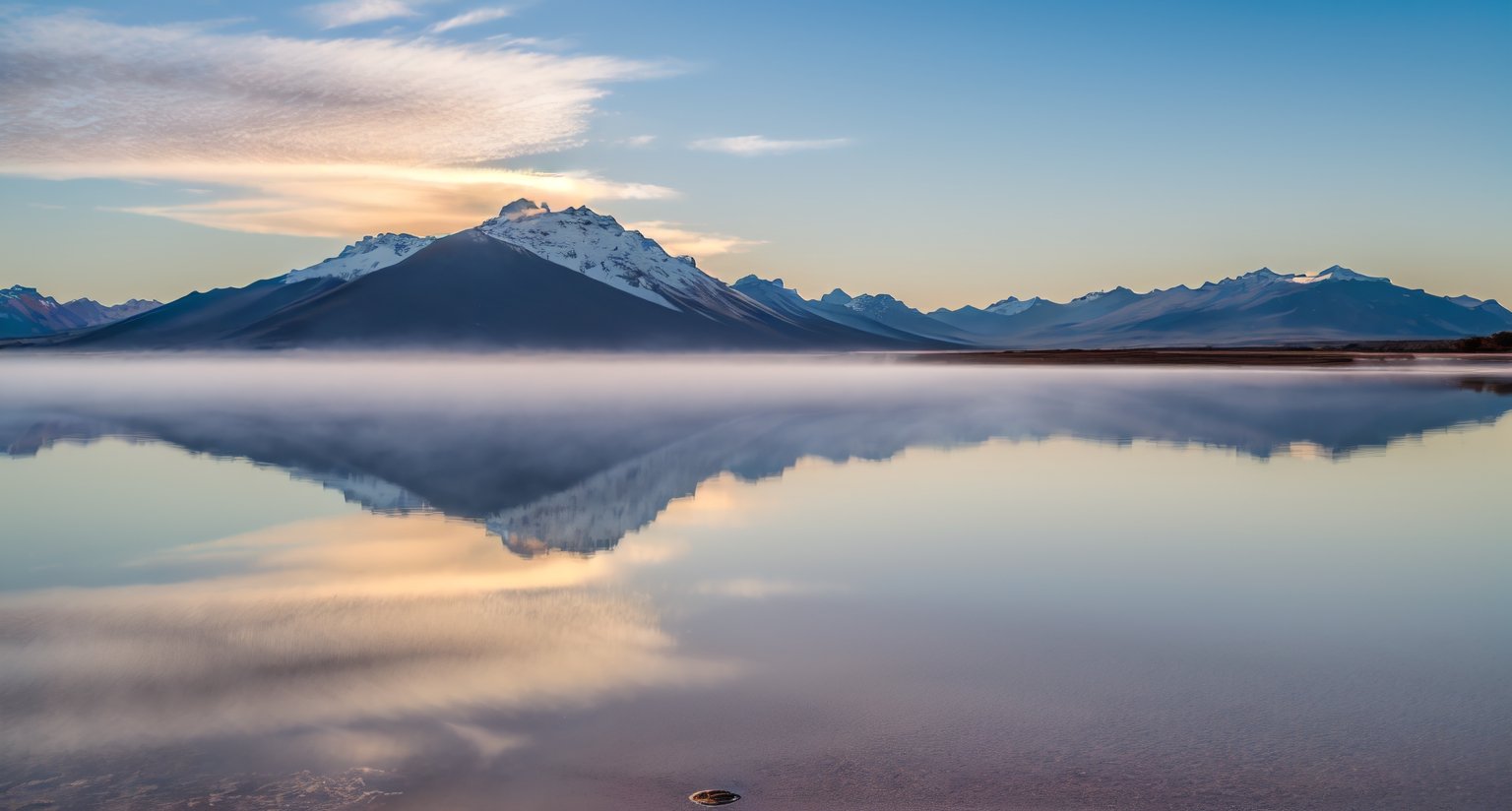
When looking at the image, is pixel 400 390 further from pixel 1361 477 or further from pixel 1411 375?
pixel 1411 375

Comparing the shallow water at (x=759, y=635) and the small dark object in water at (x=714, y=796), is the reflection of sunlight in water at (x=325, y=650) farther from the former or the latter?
the small dark object in water at (x=714, y=796)

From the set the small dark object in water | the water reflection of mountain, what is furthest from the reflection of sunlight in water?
the water reflection of mountain

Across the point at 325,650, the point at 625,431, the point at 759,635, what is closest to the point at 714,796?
the point at 759,635

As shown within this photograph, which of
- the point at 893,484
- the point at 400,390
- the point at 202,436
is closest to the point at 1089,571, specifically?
the point at 893,484

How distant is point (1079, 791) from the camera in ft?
28.0

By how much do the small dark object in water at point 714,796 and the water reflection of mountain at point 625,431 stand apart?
1005 centimetres

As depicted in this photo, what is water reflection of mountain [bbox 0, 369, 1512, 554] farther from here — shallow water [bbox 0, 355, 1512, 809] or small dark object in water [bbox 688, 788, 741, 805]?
small dark object in water [bbox 688, 788, 741, 805]

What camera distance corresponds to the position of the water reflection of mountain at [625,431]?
985 inches

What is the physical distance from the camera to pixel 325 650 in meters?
12.3

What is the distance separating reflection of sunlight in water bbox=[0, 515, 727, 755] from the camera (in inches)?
398

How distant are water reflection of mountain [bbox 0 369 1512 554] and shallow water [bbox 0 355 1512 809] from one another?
15.8 inches

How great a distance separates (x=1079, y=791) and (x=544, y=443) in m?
30.2

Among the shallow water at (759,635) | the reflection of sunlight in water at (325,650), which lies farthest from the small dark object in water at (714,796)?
the reflection of sunlight in water at (325,650)

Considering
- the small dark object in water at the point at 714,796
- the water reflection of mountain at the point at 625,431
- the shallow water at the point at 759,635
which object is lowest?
the small dark object in water at the point at 714,796
